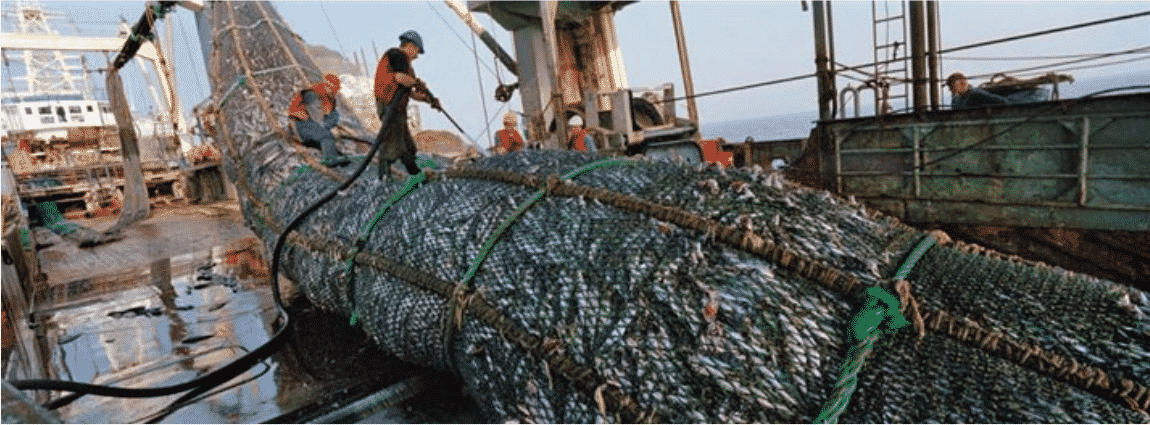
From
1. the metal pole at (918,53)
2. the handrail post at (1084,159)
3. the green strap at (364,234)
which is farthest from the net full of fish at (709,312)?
the metal pole at (918,53)

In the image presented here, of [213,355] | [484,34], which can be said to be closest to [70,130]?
[484,34]

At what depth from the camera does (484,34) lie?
1753cm

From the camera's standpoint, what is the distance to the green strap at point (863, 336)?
1.54m

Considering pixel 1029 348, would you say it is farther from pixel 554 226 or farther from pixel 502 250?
pixel 502 250

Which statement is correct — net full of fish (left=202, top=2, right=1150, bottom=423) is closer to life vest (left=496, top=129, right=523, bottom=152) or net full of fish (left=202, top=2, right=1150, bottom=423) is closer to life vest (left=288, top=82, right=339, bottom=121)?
life vest (left=288, top=82, right=339, bottom=121)

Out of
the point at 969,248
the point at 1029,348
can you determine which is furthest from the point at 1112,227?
the point at 1029,348

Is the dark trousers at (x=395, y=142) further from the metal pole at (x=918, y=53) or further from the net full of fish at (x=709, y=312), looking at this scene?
the metal pole at (x=918, y=53)

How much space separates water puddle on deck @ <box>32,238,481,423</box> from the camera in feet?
9.89

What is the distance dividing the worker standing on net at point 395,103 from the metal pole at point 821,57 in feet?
23.8

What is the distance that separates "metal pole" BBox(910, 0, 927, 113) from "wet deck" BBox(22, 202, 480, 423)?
7.77 m

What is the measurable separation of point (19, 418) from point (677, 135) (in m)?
13.9

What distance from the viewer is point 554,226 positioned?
235 centimetres

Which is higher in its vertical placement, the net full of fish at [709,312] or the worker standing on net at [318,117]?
the worker standing on net at [318,117]

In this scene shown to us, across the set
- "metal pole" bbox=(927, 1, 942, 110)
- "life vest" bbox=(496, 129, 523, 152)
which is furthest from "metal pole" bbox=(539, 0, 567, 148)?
"metal pole" bbox=(927, 1, 942, 110)
